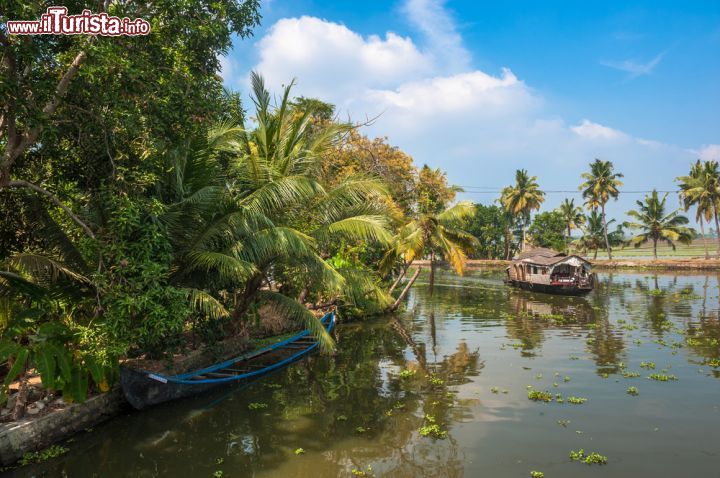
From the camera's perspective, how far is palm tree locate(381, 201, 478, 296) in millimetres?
22578

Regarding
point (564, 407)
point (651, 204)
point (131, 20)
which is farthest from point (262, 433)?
point (651, 204)

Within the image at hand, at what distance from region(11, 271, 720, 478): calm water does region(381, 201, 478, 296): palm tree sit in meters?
6.40

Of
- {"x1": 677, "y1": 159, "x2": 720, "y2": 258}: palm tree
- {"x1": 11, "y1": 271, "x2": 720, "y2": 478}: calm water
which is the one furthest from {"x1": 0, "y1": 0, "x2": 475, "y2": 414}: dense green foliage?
{"x1": 677, "y1": 159, "x2": 720, "y2": 258}: palm tree

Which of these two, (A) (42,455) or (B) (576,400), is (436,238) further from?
(A) (42,455)

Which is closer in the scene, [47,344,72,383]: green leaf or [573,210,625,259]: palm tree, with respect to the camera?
[47,344,72,383]: green leaf

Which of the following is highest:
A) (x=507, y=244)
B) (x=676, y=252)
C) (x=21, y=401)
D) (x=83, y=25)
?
(x=83, y=25)

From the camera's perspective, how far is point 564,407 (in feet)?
32.9

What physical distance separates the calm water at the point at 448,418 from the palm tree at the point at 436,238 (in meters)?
6.40

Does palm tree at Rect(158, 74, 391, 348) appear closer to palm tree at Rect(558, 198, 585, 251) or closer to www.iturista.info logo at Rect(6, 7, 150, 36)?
www.iturista.info logo at Rect(6, 7, 150, 36)

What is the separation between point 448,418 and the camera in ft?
31.1

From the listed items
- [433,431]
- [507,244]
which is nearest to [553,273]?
[433,431]

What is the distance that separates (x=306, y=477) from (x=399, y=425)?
2.55 meters

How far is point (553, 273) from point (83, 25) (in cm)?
3258

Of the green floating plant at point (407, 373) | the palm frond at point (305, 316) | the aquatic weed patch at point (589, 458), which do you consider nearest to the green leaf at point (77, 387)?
the palm frond at point (305, 316)
